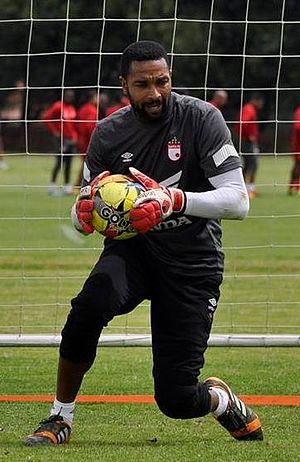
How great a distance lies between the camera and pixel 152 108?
255 inches

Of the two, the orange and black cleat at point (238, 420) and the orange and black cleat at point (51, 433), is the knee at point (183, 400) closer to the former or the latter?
the orange and black cleat at point (238, 420)

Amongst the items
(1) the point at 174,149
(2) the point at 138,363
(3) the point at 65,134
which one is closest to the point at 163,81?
(1) the point at 174,149

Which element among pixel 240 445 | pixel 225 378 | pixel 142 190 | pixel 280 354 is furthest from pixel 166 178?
pixel 280 354

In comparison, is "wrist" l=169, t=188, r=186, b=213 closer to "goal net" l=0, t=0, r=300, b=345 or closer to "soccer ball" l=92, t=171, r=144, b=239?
"soccer ball" l=92, t=171, r=144, b=239

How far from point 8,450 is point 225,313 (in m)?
5.89

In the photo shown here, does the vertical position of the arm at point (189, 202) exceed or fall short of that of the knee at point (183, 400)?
it exceeds it

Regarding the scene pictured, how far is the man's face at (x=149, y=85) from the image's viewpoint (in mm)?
6418

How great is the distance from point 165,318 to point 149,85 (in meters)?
1.11

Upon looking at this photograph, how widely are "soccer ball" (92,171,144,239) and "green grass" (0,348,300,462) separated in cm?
107

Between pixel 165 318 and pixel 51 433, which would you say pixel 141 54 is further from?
pixel 51 433

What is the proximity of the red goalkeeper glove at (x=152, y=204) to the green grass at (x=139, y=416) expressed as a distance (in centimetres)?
112

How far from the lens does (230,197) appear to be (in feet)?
20.7

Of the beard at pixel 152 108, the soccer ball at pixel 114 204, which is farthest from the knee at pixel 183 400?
Result: the beard at pixel 152 108

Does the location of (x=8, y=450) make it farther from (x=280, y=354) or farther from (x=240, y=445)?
(x=280, y=354)
